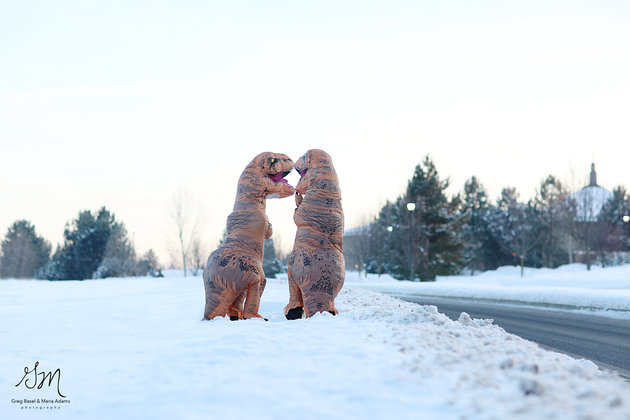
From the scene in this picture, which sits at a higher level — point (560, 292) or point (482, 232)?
point (482, 232)

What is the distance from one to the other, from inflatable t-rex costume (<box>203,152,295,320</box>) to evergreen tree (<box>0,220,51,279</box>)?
65.7 metres

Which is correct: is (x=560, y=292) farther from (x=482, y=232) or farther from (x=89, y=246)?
(x=89, y=246)

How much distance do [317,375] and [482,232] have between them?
4812 cm

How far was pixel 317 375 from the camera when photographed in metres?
3.79

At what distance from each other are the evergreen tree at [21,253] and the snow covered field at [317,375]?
6699cm

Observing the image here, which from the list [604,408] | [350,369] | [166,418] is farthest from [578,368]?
[166,418]

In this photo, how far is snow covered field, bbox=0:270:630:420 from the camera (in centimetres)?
312

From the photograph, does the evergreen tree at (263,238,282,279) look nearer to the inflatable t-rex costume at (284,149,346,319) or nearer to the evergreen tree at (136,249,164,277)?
the evergreen tree at (136,249,164,277)

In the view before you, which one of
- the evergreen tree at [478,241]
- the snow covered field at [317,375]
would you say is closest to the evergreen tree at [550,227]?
the evergreen tree at [478,241]

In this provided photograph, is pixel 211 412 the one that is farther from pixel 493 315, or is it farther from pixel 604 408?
pixel 493 315
